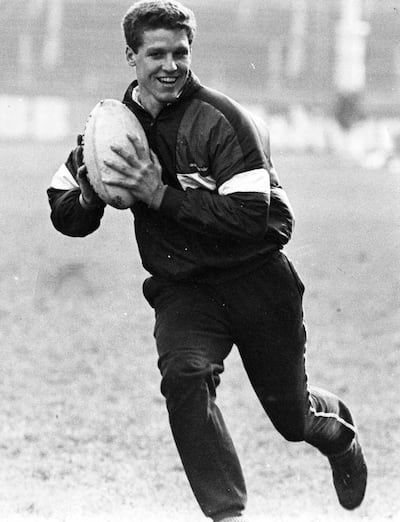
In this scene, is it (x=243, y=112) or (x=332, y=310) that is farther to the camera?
(x=332, y=310)

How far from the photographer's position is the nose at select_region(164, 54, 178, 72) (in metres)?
4.41

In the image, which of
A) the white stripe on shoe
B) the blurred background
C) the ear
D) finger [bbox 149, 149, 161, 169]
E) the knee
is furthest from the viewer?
the blurred background

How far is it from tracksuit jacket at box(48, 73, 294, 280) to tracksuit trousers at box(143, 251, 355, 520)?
0.08 m

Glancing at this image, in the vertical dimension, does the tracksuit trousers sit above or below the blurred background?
above

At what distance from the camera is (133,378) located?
8766mm

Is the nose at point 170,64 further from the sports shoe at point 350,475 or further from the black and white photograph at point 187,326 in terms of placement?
the sports shoe at point 350,475

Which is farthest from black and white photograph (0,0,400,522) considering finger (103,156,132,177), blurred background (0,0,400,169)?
blurred background (0,0,400,169)

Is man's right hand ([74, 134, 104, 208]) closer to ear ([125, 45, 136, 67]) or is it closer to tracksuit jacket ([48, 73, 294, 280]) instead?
tracksuit jacket ([48, 73, 294, 280])

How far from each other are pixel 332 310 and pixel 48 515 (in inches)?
238

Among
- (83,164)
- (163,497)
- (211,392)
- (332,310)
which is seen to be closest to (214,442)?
(211,392)

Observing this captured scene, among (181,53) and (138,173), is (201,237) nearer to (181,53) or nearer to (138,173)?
(138,173)

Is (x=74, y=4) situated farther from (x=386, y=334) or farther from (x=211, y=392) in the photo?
(x=211, y=392)

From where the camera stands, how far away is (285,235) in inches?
186

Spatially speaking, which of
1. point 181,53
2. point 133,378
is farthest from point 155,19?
point 133,378
